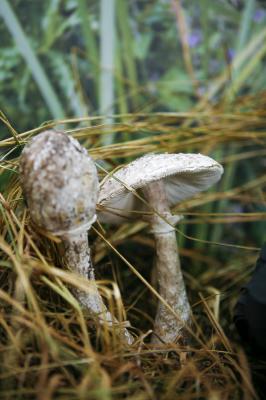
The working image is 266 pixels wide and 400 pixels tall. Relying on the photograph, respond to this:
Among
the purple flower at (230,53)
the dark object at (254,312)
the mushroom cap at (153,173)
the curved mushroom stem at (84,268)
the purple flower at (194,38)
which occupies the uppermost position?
the purple flower at (194,38)

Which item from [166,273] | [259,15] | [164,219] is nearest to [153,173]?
[164,219]

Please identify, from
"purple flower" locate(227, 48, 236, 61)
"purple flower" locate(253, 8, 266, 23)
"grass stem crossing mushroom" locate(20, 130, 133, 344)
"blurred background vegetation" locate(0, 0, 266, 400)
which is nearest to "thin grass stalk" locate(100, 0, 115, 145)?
"blurred background vegetation" locate(0, 0, 266, 400)

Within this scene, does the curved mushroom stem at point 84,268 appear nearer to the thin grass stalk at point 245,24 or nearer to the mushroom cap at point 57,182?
the mushroom cap at point 57,182

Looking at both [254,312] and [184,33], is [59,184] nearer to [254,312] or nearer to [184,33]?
[254,312]

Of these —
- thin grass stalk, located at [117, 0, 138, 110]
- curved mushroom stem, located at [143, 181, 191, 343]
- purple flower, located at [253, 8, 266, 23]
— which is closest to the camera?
curved mushroom stem, located at [143, 181, 191, 343]

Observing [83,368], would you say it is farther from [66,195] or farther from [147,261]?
[147,261]

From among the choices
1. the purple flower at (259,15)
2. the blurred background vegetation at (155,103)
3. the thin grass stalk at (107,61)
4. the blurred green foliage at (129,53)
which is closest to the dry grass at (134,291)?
the blurred background vegetation at (155,103)

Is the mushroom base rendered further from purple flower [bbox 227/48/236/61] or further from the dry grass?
purple flower [bbox 227/48/236/61]
